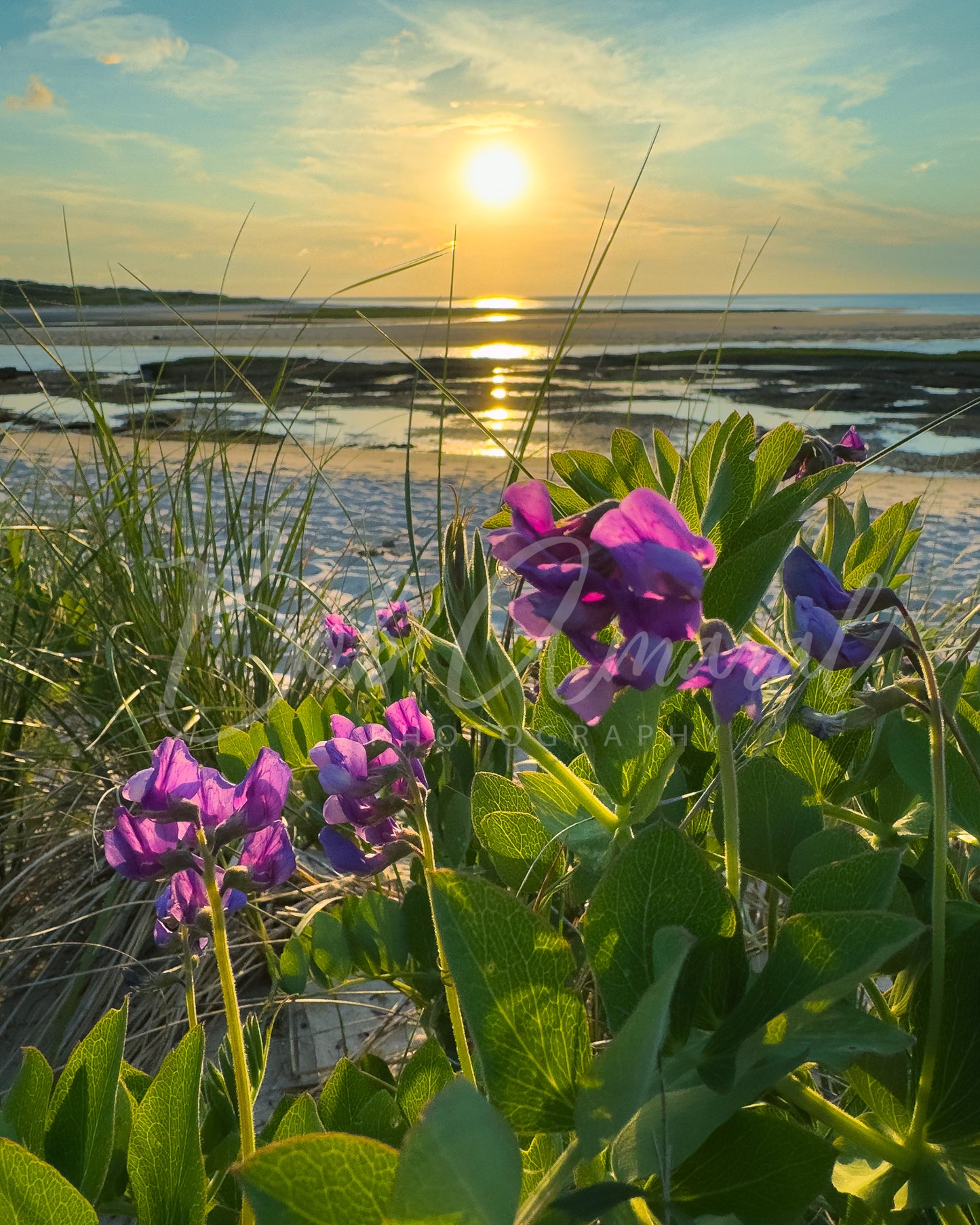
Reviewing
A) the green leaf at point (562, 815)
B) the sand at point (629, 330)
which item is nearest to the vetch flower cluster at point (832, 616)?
the green leaf at point (562, 815)

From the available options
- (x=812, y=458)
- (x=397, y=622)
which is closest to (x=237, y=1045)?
(x=812, y=458)

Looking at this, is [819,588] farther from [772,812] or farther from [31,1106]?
[31,1106]

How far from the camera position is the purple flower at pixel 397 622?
6.59 ft

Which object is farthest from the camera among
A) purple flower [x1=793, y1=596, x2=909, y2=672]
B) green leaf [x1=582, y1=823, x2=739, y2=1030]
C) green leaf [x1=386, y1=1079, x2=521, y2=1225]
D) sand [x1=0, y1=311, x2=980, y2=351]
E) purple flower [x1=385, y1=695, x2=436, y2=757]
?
sand [x1=0, y1=311, x2=980, y2=351]

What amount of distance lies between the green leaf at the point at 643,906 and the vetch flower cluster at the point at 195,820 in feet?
0.98

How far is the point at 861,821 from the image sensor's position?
34.0 inches

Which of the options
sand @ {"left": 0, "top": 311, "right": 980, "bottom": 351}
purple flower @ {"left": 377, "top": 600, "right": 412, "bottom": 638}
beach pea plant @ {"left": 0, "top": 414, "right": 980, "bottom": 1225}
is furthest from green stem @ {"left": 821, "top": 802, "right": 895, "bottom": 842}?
sand @ {"left": 0, "top": 311, "right": 980, "bottom": 351}

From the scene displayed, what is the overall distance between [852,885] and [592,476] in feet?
1.18

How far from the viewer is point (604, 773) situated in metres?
0.69

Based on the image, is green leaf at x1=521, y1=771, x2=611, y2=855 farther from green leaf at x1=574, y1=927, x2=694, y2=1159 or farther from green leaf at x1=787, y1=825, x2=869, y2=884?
green leaf at x1=574, y1=927, x2=694, y2=1159

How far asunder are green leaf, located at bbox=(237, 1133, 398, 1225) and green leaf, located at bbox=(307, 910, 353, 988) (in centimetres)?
57

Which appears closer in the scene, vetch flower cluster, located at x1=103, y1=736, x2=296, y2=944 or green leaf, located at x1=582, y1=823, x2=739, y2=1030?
green leaf, located at x1=582, y1=823, x2=739, y2=1030

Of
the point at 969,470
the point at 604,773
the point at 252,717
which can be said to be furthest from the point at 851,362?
the point at 604,773

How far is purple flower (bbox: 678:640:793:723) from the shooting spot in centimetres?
56
